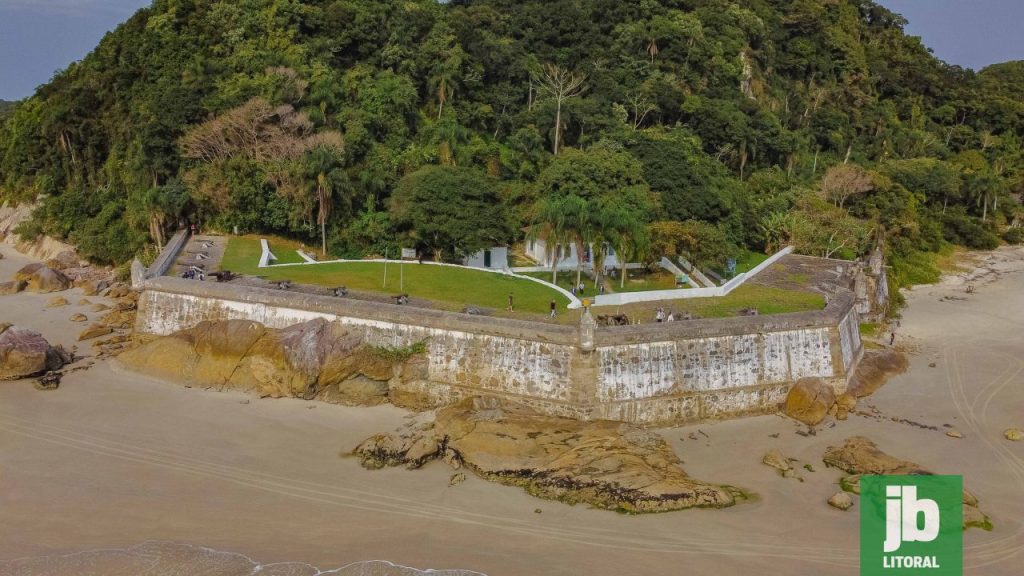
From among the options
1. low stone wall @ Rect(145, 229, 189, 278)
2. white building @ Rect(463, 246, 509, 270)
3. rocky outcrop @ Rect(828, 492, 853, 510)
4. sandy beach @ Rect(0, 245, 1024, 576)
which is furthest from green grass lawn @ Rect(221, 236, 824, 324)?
rocky outcrop @ Rect(828, 492, 853, 510)

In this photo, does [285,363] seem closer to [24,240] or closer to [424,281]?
[424,281]

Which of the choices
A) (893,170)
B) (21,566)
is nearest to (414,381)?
(21,566)

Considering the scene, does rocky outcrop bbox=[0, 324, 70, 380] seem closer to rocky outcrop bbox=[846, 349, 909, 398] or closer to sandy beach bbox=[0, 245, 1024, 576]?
sandy beach bbox=[0, 245, 1024, 576]

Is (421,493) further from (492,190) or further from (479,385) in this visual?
(492,190)

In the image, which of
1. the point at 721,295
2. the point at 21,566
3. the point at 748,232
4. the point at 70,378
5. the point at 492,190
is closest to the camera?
the point at 21,566

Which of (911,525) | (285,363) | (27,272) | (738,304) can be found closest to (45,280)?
(27,272)

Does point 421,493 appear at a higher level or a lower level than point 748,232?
lower

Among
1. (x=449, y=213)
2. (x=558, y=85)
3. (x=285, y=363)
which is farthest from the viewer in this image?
(x=558, y=85)
